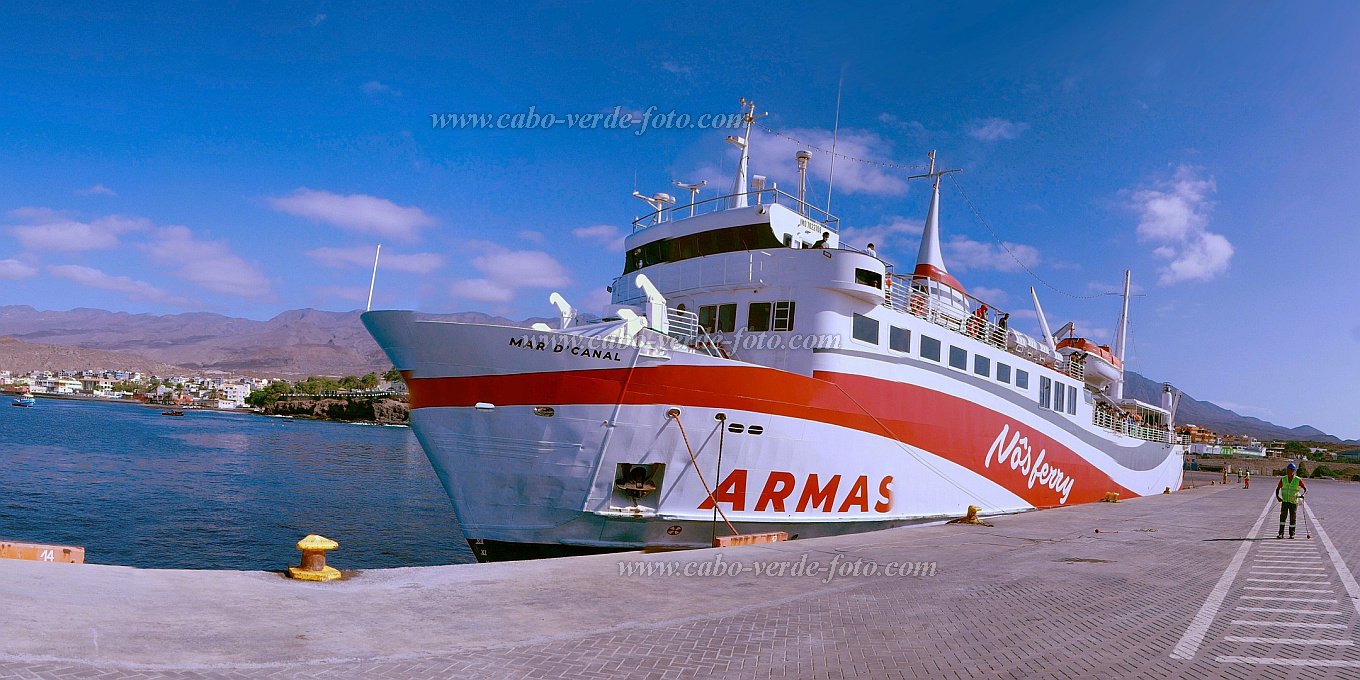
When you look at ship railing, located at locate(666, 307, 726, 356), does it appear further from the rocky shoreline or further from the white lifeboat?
the rocky shoreline

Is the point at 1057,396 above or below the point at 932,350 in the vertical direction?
below

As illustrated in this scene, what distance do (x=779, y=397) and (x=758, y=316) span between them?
299cm

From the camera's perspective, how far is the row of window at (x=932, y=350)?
1638 centimetres

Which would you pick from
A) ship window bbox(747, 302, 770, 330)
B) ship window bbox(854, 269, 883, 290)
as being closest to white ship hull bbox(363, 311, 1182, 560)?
ship window bbox(747, 302, 770, 330)

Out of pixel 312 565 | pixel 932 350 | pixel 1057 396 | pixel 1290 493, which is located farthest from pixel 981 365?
pixel 312 565

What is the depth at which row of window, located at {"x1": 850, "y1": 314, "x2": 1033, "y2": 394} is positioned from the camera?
645 inches

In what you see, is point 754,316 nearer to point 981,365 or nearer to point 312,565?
point 981,365

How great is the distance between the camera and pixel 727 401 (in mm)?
13320

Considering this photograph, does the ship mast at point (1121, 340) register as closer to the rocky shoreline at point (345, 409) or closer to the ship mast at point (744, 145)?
the ship mast at point (744, 145)

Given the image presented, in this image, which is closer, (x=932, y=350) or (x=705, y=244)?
(x=705, y=244)

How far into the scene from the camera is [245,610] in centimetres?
668

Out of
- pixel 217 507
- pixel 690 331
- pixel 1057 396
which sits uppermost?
pixel 690 331

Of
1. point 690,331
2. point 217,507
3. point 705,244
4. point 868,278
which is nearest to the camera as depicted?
point 868,278

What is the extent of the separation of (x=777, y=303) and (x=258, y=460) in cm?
4291
